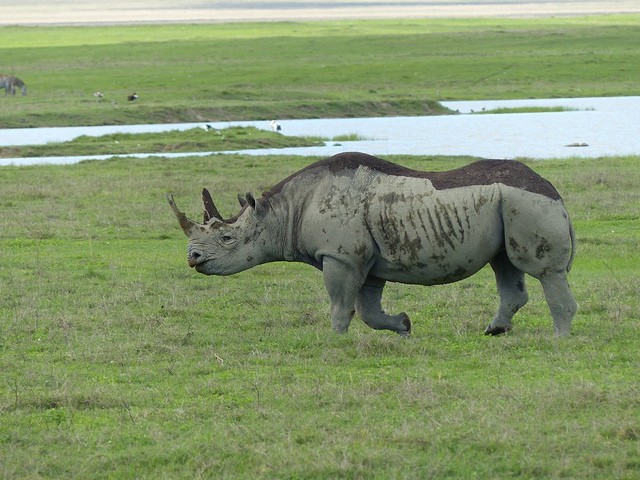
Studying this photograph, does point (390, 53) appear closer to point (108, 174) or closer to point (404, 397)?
point (108, 174)

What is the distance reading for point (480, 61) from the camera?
62531 millimetres

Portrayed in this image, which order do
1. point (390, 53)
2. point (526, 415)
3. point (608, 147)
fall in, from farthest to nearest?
point (390, 53) → point (608, 147) → point (526, 415)

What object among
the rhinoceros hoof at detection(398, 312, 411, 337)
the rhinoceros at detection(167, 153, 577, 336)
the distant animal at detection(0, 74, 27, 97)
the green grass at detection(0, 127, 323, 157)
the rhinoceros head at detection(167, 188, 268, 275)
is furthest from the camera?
the distant animal at detection(0, 74, 27, 97)

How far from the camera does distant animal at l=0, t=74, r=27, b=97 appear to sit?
51688mm

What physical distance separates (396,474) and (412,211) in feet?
13.4

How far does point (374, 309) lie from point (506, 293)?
1161 mm

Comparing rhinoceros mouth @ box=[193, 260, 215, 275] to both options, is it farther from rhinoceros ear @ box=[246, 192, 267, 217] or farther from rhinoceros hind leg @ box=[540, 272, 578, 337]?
rhinoceros hind leg @ box=[540, 272, 578, 337]

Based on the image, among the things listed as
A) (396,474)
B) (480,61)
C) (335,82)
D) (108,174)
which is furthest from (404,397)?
(480,61)

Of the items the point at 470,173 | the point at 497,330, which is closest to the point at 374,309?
the point at 497,330

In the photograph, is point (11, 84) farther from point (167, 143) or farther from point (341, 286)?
point (341, 286)

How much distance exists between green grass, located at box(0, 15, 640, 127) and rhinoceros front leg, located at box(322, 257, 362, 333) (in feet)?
101

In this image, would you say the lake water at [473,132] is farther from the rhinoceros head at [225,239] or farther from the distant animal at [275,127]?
the rhinoceros head at [225,239]

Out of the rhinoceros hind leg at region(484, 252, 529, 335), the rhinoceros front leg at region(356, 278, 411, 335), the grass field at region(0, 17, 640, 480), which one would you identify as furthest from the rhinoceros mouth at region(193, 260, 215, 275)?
the rhinoceros hind leg at region(484, 252, 529, 335)

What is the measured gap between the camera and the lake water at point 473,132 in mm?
30578
